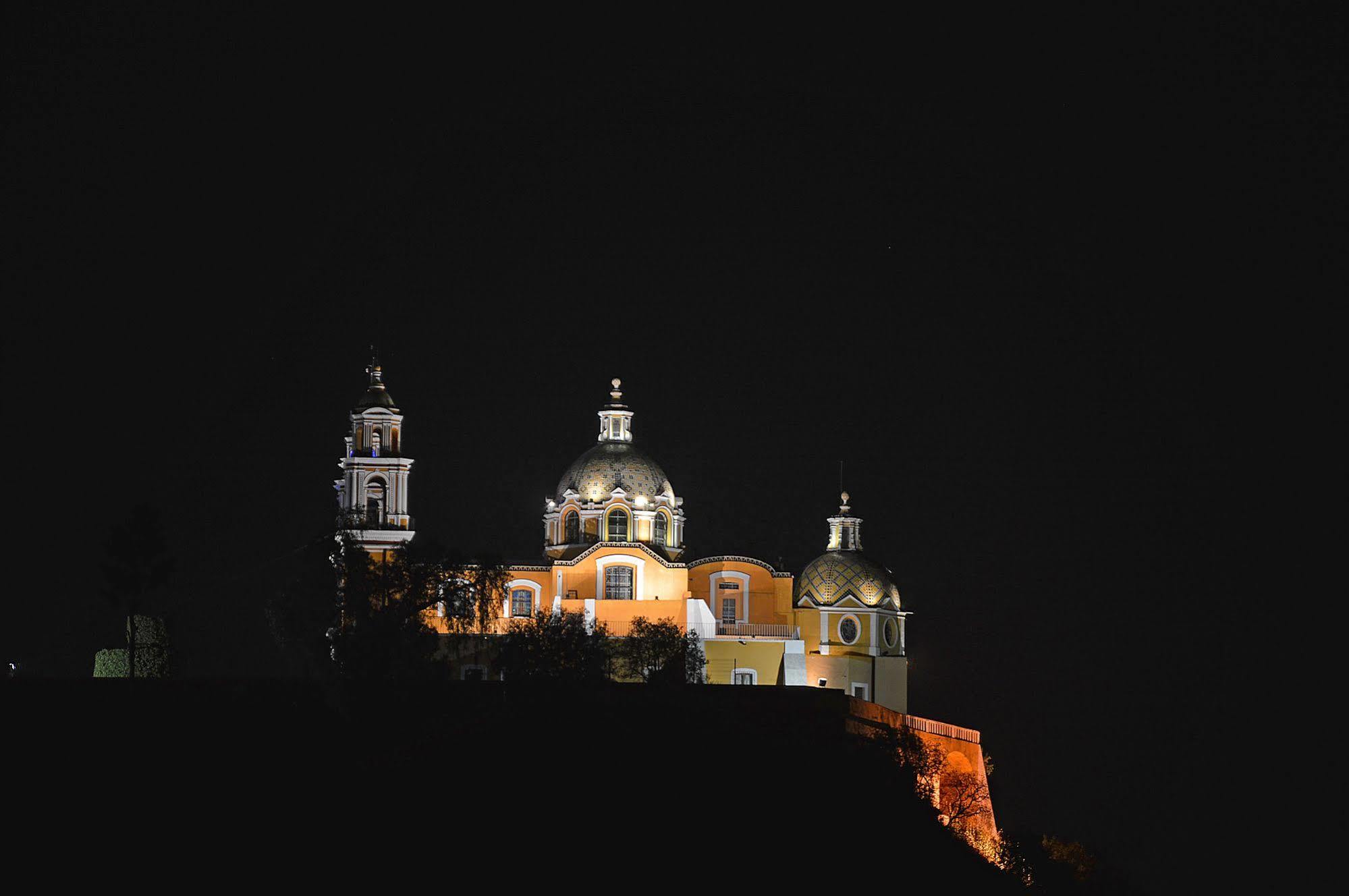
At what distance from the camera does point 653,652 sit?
77312 millimetres

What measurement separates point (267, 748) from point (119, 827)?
7402 millimetres

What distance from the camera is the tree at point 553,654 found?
6994 cm

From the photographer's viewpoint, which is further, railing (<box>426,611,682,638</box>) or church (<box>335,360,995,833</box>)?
church (<box>335,360,995,833</box>)

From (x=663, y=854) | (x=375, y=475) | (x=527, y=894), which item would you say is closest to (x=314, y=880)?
(x=527, y=894)

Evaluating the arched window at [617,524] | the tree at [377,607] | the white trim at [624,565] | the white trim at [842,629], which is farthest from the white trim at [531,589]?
the tree at [377,607]

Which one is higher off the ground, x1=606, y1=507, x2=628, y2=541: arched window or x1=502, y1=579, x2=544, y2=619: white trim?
x1=606, y1=507, x2=628, y2=541: arched window

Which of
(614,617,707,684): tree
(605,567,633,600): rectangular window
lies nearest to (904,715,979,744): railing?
(614,617,707,684): tree

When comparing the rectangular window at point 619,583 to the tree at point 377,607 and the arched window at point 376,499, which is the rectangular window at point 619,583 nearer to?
the arched window at point 376,499

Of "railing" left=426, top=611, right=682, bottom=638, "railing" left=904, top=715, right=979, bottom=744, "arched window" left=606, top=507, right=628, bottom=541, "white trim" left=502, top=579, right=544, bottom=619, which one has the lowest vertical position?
"railing" left=904, top=715, right=979, bottom=744

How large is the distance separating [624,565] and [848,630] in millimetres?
7389

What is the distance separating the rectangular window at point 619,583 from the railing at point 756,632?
291 centimetres

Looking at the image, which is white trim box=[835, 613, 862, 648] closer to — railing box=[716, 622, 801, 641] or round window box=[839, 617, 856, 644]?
round window box=[839, 617, 856, 644]

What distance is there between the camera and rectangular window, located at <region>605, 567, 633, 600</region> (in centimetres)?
8344

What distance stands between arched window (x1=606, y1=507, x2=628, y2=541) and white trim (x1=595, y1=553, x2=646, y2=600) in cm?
159
